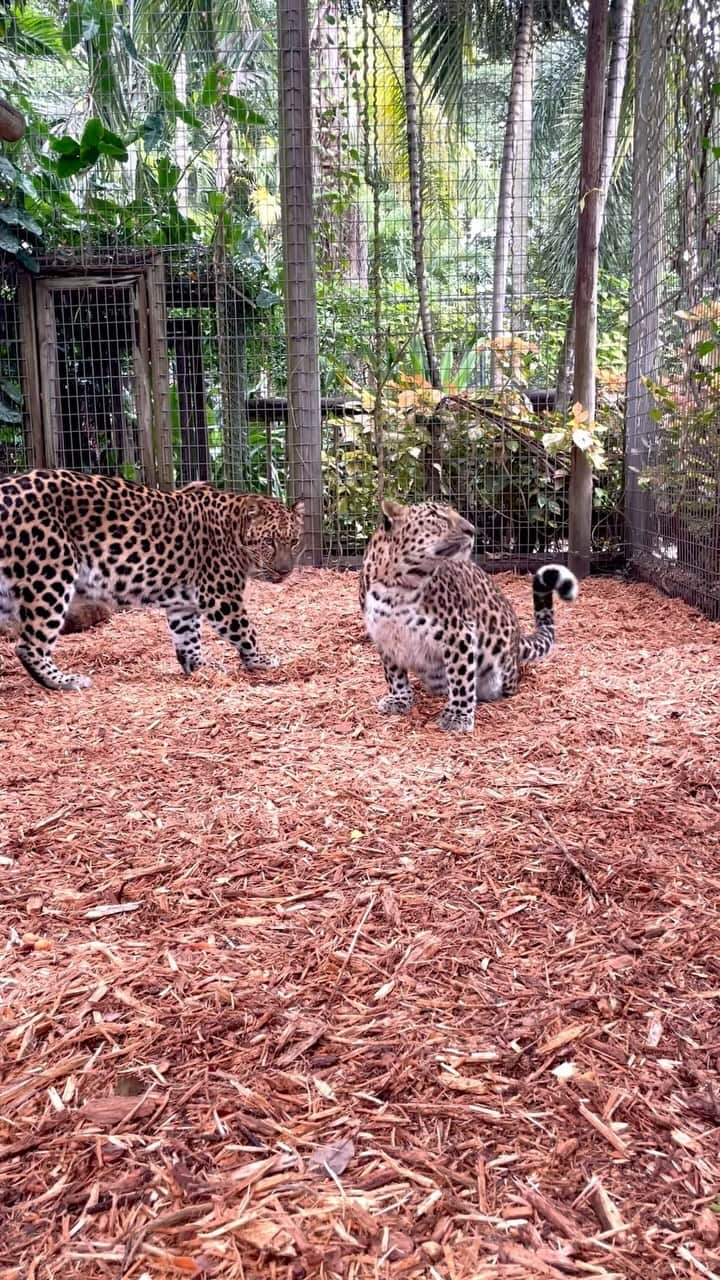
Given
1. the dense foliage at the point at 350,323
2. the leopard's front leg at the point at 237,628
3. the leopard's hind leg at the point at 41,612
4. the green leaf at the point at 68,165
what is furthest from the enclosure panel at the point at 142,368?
the leopard's hind leg at the point at 41,612

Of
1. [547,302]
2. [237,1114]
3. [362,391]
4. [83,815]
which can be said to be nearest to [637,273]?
[547,302]

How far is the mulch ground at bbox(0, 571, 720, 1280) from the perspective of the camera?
5.50 ft

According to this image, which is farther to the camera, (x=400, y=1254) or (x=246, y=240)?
(x=246, y=240)

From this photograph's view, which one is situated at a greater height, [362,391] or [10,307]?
[10,307]

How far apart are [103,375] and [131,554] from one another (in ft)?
14.8

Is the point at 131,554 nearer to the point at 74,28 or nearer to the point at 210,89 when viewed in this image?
the point at 210,89

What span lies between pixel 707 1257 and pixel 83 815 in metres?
2.46

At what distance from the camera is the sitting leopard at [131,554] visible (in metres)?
5.50

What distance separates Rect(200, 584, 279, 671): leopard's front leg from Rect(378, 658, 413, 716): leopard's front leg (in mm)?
1260

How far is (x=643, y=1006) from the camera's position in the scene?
2.32 metres

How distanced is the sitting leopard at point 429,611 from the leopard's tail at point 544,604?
0.37 m

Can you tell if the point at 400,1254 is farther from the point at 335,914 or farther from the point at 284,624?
the point at 284,624

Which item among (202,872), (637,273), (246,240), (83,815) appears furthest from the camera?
(246,240)

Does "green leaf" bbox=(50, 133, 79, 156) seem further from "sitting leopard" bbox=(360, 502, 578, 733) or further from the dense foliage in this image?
"sitting leopard" bbox=(360, 502, 578, 733)
